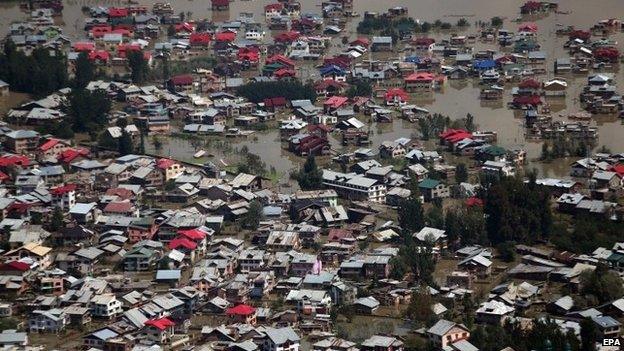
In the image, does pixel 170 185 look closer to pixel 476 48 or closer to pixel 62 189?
pixel 62 189

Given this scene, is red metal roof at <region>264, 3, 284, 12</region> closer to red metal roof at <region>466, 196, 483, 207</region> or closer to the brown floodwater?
the brown floodwater

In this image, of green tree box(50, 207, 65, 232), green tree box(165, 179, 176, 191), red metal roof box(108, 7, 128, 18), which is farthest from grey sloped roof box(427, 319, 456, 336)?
red metal roof box(108, 7, 128, 18)

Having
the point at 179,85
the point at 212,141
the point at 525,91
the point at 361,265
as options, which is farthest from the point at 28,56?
the point at 361,265

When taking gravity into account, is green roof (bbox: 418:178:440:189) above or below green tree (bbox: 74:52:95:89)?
below

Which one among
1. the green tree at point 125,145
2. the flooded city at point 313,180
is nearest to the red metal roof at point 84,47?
the flooded city at point 313,180

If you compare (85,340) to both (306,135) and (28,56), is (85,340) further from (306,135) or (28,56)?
(28,56)

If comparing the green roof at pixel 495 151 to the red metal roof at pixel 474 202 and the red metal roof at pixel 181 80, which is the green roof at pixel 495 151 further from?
the red metal roof at pixel 181 80
